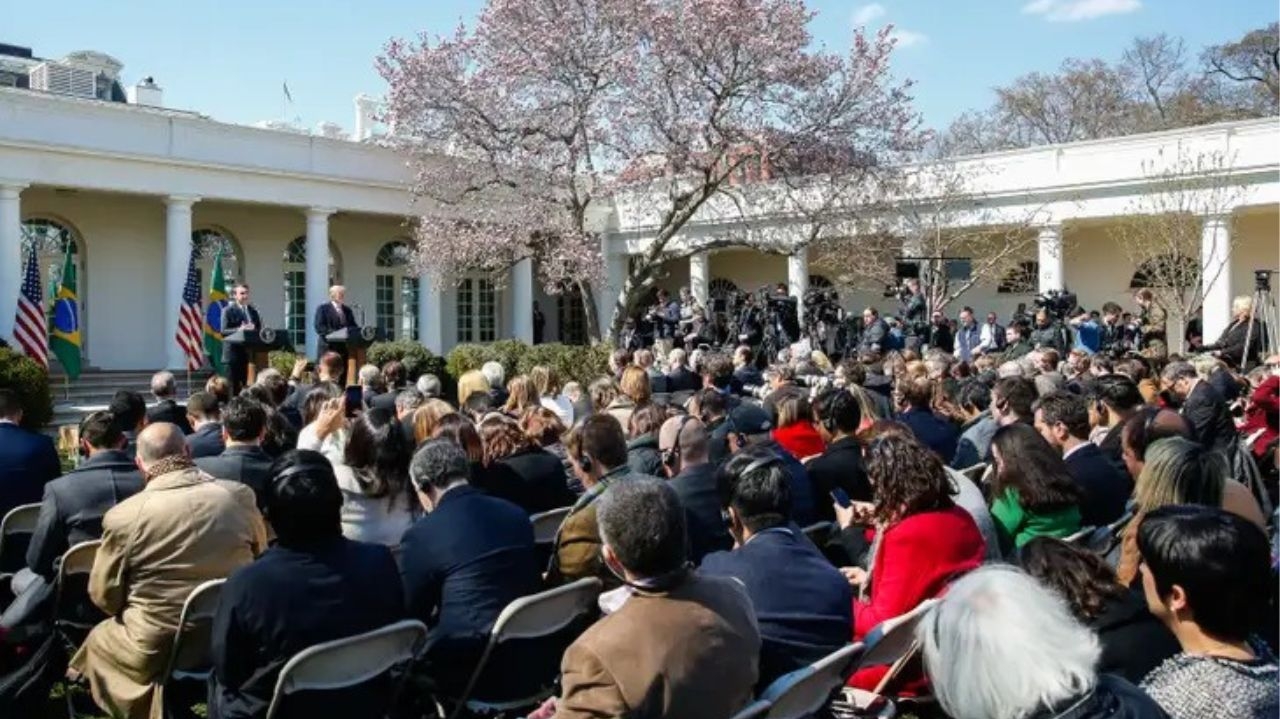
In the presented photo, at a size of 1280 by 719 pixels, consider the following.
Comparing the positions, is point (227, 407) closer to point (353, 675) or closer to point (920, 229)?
point (353, 675)

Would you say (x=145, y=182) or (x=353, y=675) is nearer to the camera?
(x=353, y=675)

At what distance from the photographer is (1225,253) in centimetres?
2275

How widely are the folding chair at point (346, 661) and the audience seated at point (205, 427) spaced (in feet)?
9.50

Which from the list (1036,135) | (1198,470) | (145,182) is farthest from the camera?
(1036,135)

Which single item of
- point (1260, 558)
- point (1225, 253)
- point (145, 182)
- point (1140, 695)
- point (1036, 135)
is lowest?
point (1140, 695)

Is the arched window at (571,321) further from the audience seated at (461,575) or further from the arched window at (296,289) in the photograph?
the audience seated at (461,575)

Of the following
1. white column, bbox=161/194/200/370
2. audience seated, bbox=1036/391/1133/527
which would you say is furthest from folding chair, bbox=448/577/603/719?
white column, bbox=161/194/200/370

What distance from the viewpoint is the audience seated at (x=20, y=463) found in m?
5.75

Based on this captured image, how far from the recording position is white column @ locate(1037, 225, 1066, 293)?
2538 cm

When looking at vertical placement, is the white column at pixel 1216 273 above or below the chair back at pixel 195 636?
above

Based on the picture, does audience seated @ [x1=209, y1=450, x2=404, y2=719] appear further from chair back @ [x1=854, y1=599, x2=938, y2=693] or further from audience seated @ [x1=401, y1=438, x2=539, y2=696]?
chair back @ [x1=854, y1=599, x2=938, y2=693]

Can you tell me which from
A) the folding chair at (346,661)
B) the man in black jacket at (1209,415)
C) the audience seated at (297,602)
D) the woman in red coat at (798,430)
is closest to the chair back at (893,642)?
the folding chair at (346,661)

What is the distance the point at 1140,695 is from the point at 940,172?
24976mm

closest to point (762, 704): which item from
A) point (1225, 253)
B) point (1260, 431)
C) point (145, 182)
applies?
point (1260, 431)
